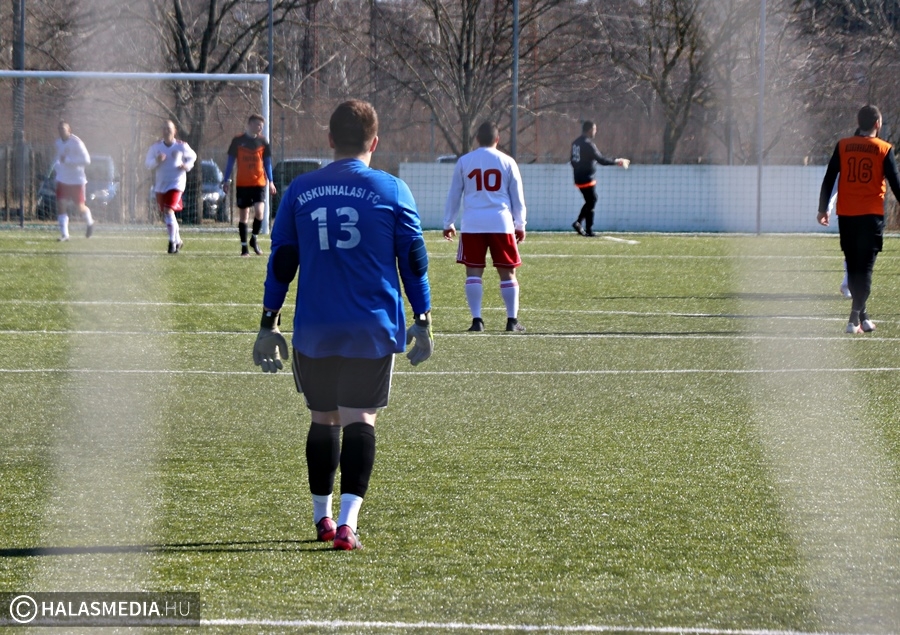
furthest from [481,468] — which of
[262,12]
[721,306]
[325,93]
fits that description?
[325,93]

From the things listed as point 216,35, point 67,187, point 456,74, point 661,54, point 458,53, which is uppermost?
point 216,35

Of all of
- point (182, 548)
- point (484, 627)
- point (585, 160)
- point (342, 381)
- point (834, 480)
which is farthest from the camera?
point (585, 160)

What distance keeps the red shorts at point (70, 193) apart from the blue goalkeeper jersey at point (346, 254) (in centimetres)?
1519

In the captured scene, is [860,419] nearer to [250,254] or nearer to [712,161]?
[250,254]

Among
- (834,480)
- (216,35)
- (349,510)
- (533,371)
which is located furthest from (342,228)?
(216,35)

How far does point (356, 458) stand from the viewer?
4750 mm

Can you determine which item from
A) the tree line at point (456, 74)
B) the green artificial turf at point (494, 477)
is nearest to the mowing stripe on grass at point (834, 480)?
the green artificial turf at point (494, 477)

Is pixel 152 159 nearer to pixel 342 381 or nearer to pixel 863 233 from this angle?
pixel 863 233

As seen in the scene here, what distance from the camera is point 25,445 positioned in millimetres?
6422

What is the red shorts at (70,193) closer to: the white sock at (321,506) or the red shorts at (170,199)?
the red shorts at (170,199)

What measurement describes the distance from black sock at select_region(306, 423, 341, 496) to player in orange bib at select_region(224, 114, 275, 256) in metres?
13.5

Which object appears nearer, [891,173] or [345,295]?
[345,295]

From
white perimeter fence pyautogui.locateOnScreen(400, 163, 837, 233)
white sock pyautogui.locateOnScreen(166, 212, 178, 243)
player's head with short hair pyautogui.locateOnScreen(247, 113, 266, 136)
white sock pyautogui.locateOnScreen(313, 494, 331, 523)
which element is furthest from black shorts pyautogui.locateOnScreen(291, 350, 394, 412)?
white perimeter fence pyautogui.locateOnScreen(400, 163, 837, 233)
